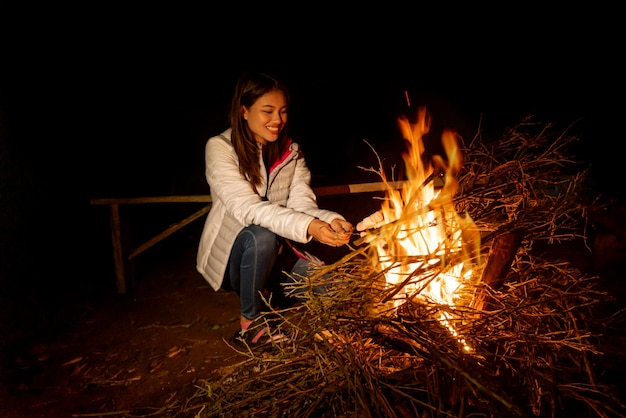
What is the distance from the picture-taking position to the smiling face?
127 inches

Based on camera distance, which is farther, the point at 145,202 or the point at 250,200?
the point at 145,202

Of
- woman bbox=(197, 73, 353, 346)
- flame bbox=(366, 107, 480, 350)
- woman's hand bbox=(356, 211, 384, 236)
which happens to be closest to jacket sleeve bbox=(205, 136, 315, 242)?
woman bbox=(197, 73, 353, 346)

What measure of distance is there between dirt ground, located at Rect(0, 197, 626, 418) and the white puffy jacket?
73 centimetres

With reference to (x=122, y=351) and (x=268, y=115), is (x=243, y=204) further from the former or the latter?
(x=122, y=351)

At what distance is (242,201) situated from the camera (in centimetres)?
319

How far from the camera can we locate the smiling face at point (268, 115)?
127 inches

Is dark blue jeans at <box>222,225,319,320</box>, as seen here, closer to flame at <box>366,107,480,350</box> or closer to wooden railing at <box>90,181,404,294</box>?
flame at <box>366,107,480,350</box>

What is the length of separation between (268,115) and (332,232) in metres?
1.14

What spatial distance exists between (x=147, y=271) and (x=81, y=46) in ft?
11.9

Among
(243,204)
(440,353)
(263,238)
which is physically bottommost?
(440,353)

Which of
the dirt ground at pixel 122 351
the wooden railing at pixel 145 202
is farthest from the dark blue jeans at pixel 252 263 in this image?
the wooden railing at pixel 145 202

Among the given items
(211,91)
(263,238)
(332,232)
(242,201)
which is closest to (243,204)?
(242,201)

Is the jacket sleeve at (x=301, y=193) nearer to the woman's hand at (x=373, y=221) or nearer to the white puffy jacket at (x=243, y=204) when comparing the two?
the white puffy jacket at (x=243, y=204)

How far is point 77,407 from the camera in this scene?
293 centimetres
